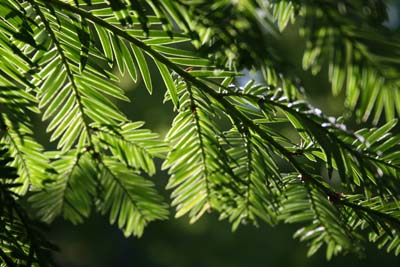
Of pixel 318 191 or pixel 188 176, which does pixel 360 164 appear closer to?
pixel 318 191

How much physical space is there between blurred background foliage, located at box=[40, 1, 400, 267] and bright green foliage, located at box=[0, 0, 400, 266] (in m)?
3.18

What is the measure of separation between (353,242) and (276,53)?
382 mm

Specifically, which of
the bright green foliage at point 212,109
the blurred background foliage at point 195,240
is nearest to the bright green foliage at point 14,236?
the bright green foliage at point 212,109

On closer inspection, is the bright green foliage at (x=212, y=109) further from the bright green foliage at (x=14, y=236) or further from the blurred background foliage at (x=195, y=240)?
the blurred background foliage at (x=195, y=240)

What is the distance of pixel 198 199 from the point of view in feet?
2.41

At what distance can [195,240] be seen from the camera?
482 cm

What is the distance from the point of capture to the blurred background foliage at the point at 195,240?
4.33 m

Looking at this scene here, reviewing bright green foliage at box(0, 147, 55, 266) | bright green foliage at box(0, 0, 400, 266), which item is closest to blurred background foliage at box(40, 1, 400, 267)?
bright green foliage at box(0, 0, 400, 266)

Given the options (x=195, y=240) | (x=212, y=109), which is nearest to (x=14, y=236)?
(x=212, y=109)

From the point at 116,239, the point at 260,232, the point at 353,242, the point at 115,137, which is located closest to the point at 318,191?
→ the point at 353,242

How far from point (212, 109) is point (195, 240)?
171 inches

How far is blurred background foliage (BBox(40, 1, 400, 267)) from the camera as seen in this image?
4.33m

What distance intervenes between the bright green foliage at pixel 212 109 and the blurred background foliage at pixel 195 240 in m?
3.18

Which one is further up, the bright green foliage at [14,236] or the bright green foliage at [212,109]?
the bright green foliage at [212,109]
